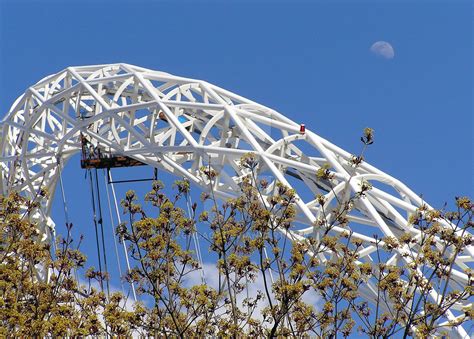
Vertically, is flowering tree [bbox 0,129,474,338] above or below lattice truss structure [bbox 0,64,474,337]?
below

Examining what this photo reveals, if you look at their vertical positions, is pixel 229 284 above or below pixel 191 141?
below

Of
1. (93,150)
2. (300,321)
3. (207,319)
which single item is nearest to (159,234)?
(207,319)

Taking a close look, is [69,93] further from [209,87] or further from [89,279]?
[89,279]

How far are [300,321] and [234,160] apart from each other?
1694 cm

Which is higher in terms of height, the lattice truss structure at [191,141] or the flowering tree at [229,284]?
the lattice truss structure at [191,141]

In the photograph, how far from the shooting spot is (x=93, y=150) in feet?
126

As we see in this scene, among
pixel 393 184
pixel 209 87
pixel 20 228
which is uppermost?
pixel 209 87

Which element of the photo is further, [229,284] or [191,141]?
[191,141]

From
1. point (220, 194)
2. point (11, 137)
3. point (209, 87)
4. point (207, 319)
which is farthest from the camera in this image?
point (11, 137)

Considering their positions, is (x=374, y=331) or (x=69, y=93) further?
(x=69, y=93)

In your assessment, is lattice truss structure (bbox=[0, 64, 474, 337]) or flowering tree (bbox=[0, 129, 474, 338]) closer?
flowering tree (bbox=[0, 129, 474, 338])

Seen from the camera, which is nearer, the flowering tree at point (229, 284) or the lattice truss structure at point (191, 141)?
the flowering tree at point (229, 284)

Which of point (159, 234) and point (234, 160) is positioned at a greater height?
point (234, 160)

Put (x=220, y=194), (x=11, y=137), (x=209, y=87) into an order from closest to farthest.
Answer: (x=220, y=194) → (x=209, y=87) → (x=11, y=137)
